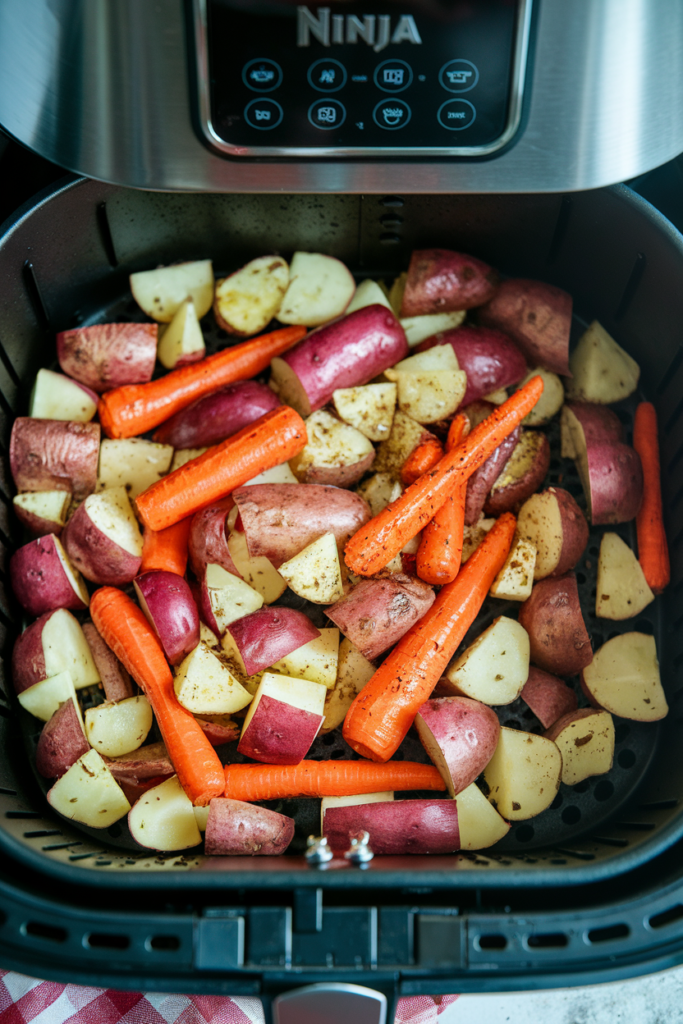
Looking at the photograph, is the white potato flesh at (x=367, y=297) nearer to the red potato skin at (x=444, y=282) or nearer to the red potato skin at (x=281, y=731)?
the red potato skin at (x=444, y=282)

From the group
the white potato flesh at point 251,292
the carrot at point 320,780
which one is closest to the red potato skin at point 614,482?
the carrot at point 320,780

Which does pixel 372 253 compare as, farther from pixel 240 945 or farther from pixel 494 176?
pixel 240 945

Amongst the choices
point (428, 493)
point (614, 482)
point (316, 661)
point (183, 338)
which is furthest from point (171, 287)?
point (614, 482)

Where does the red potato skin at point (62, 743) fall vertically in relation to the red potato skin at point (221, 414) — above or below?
below

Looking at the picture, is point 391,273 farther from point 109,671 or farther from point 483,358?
point 109,671

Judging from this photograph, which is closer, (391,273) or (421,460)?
(421,460)

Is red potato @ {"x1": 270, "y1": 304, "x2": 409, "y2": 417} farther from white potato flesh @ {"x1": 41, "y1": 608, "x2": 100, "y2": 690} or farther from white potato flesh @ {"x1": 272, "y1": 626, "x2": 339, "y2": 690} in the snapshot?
white potato flesh @ {"x1": 41, "y1": 608, "x2": 100, "y2": 690}
